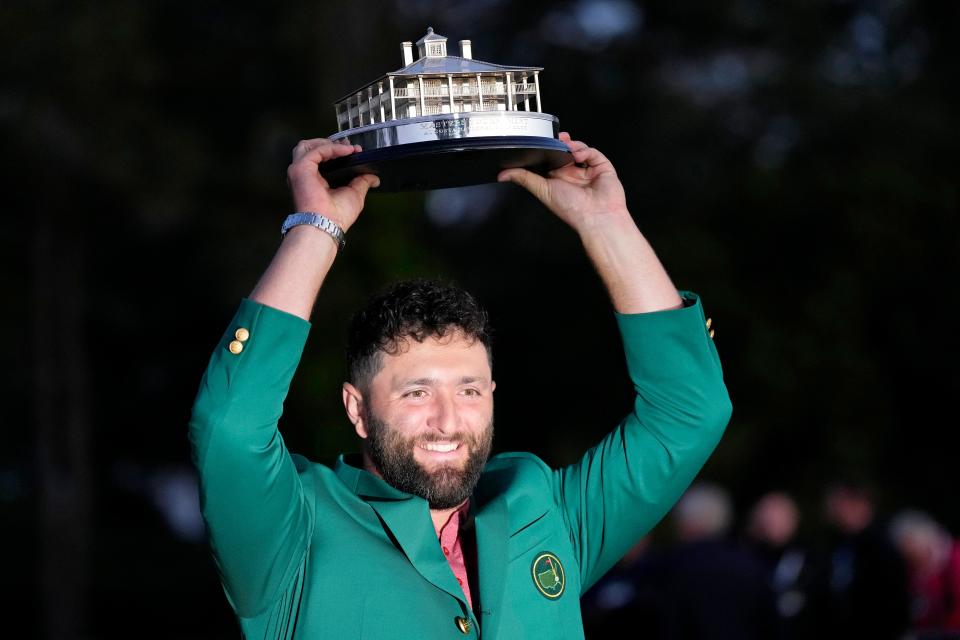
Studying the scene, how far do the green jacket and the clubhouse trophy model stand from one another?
45cm

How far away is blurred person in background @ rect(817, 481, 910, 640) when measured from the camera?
745cm

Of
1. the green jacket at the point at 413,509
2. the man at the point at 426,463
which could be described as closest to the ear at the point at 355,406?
the man at the point at 426,463

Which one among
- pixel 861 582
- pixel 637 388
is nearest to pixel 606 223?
pixel 637 388

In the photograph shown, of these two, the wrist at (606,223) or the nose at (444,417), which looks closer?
the nose at (444,417)

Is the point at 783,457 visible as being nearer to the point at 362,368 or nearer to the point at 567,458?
the point at 567,458

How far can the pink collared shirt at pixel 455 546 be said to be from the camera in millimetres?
2982

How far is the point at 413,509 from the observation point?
283 centimetres

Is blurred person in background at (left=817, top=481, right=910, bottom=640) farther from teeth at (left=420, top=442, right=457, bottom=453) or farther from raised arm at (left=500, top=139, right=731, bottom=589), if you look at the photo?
teeth at (left=420, top=442, right=457, bottom=453)

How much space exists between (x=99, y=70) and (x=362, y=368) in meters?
10.9

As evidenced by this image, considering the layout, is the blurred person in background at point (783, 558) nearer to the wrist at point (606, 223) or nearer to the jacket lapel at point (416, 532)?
the wrist at point (606, 223)

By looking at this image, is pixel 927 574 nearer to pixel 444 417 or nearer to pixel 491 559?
pixel 491 559

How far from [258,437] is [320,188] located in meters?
0.61

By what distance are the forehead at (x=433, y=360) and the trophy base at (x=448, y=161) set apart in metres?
0.39

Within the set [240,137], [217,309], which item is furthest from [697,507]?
[217,309]
